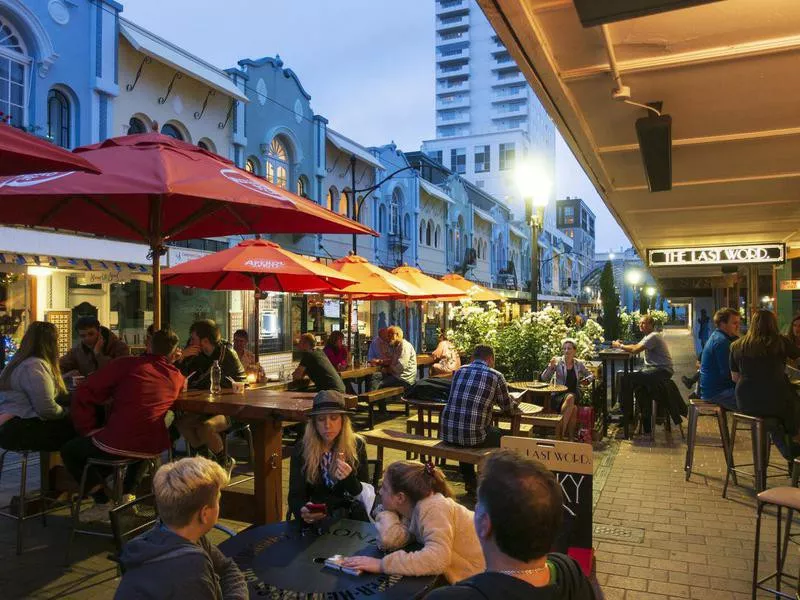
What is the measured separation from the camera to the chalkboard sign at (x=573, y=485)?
3549mm

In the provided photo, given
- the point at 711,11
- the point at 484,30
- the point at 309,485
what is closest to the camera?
the point at 711,11

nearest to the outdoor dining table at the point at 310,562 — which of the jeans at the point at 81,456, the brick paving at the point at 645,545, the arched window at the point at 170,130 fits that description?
the brick paving at the point at 645,545

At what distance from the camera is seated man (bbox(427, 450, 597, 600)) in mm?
1810

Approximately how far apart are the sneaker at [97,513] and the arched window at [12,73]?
10158 millimetres

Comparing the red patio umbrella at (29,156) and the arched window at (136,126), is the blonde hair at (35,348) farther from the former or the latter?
the arched window at (136,126)

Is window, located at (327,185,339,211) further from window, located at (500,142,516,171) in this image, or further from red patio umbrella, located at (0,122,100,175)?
window, located at (500,142,516,171)

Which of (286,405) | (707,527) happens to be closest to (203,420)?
(286,405)

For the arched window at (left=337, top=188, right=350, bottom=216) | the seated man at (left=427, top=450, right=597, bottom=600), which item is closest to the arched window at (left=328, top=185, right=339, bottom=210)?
the arched window at (left=337, top=188, right=350, bottom=216)

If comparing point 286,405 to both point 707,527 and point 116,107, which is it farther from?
point 116,107

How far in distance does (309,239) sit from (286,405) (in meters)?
18.2

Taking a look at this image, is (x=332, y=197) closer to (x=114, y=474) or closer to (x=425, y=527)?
(x=114, y=474)

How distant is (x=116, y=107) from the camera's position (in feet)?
50.5

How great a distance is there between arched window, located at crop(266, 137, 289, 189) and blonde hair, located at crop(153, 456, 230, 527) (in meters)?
18.9

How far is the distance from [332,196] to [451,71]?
275 feet
